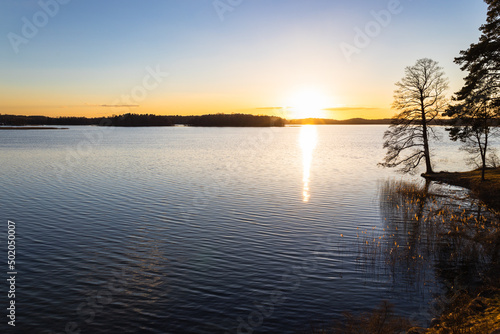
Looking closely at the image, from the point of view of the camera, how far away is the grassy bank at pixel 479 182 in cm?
3469

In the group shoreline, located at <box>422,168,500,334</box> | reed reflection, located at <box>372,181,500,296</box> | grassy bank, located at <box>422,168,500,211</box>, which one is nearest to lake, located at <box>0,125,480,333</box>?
reed reflection, located at <box>372,181,500,296</box>

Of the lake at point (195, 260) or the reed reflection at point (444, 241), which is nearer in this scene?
the lake at point (195, 260)

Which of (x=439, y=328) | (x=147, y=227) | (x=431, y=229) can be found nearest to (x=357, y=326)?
(x=439, y=328)

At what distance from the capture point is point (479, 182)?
4044cm

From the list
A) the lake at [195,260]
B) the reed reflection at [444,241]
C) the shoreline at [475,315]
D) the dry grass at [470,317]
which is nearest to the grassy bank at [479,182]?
the reed reflection at [444,241]

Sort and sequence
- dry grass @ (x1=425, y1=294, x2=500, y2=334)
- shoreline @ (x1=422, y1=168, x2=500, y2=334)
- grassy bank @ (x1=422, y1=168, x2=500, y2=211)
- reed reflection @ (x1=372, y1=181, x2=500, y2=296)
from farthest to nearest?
1. grassy bank @ (x1=422, y1=168, x2=500, y2=211)
2. reed reflection @ (x1=372, y1=181, x2=500, y2=296)
3. shoreline @ (x1=422, y1=168, x2=500, y2=334)
4. dry grass @ (x1=425, y1=294, x2=500, y2=334)

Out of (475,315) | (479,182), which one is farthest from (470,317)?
(479,182)

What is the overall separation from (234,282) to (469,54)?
3380 cm

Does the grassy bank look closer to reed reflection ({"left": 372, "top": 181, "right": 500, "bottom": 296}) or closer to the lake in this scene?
reed reflection ({"left": 372, "top": 181, "right": 500, "bottom": 296})

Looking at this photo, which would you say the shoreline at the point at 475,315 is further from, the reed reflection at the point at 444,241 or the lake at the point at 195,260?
the reed reflection at the point at 444,241

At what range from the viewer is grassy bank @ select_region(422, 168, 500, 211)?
3469 centimetres

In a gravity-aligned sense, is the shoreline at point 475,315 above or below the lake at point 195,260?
above

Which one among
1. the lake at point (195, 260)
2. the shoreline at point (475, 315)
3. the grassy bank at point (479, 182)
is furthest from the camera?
the grassy bank at point (479, 182)

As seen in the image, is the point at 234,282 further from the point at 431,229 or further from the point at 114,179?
the point at 114,179
